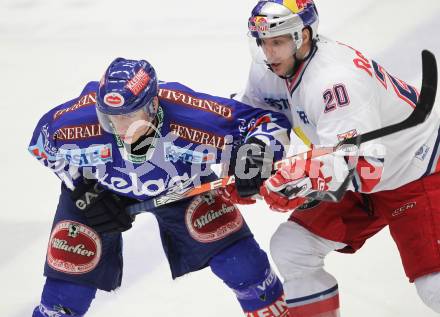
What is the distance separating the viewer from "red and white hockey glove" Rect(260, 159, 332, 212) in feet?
9.74

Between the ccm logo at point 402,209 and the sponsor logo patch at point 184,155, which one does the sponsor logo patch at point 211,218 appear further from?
the ccm logo at point 402,209

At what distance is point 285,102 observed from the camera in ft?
11.3

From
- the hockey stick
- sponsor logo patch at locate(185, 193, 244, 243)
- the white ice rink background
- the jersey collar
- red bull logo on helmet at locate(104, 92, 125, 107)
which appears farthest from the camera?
the white ice rink background

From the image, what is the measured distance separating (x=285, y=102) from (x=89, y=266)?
3.07 ft

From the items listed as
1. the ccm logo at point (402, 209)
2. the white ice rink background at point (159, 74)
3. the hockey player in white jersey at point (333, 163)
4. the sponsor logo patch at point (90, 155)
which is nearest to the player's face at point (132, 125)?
the sponsor logo patch at point (90, 155)

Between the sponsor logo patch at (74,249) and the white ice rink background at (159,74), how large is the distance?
24.0 inches

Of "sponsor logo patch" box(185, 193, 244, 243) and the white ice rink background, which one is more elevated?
"sponsor logo patch" box(185, 193, 244, 243)

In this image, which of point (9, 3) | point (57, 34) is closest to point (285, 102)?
point (57, 34)

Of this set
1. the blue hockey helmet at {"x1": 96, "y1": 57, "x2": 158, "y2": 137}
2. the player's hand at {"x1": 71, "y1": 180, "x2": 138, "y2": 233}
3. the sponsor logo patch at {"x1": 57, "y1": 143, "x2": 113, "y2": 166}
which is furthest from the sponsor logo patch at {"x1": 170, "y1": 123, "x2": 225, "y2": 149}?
the player's hand at {"x1": 71, "y1": 180, "x2": 138, "y2": 233}

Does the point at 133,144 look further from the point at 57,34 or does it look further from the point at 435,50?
the point at 57,34

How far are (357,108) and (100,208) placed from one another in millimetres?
1014

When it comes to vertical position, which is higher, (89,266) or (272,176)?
(272,176)

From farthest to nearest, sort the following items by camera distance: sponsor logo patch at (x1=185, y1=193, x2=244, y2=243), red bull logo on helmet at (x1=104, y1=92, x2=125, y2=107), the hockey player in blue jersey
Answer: sponsor logo patch at (x1=185, y1=193, x2=244, y2=243) → the hockey player in blue jersey → red bull logo on helmet at (x1=104, y1=92, x2=125, y2=107)

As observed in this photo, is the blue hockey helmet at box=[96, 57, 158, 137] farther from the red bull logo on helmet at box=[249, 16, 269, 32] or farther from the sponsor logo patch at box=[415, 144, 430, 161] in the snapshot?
the sponsor logo patch at box=[415, 144, 430, 161]
